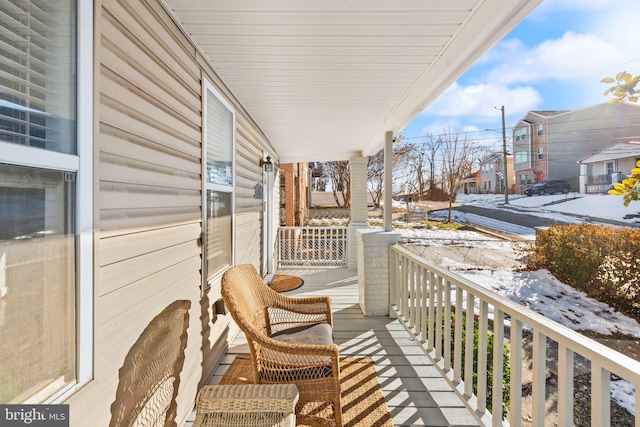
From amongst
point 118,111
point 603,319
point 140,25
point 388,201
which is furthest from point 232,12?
point 388,201

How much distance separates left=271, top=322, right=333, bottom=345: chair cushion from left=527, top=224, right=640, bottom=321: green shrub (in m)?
1.46

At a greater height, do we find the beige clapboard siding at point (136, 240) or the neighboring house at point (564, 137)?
the neighboring house at point (564, 137)

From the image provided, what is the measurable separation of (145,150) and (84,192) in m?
0.50

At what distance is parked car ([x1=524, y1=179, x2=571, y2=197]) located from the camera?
1754 mm

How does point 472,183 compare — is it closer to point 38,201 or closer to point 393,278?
point 393,278

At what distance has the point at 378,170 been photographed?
35.0 ft

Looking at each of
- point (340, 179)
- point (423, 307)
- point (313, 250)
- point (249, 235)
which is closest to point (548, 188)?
point (423, 307)

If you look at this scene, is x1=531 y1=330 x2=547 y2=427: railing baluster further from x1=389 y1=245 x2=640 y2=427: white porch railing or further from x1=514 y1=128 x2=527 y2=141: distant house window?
x1=514 y1=128 x2=527 y2=141: distant house window

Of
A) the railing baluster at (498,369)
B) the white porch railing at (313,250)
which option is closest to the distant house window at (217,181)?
the railing baluster at (498,369)

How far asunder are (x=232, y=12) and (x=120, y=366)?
1867 millimetres

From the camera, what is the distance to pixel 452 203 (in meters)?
2.69

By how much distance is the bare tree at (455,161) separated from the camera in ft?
8.40

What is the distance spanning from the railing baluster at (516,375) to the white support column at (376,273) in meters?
2.18

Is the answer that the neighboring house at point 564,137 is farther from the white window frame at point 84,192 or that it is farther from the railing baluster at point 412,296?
the white window frame at point 84,192
